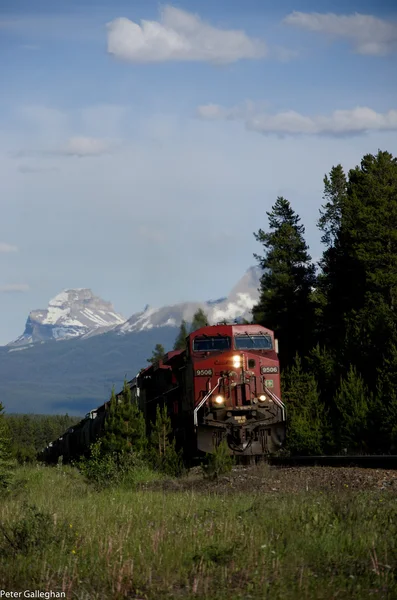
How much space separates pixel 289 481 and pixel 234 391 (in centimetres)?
1036

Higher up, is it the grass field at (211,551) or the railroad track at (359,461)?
the railroad track at (359,461)

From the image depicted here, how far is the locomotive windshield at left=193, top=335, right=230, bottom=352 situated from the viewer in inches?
1303

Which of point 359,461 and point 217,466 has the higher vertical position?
point 217,466

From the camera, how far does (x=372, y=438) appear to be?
34938 mm

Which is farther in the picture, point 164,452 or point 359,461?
point 164,452

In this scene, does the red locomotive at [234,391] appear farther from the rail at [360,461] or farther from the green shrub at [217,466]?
the green shrub at [217,466]

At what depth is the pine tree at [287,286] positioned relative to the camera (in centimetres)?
7262

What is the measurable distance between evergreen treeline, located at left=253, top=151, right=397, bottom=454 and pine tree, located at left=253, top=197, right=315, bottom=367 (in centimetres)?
8

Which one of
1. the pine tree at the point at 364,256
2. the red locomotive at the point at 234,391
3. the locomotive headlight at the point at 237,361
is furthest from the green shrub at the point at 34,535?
the pine tree at the point at 364,256

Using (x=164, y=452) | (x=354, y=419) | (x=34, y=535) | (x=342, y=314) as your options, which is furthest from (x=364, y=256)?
(x=34, y=535)

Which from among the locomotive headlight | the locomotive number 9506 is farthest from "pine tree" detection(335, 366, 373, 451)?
the locomotive number 9506

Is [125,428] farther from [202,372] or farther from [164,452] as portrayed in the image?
[202,372]

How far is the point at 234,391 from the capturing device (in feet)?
107

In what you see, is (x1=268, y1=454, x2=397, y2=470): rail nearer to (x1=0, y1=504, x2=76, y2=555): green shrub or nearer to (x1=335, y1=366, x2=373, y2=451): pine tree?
(x1=335, y1=366, x2=373, y2=451): pine tree
